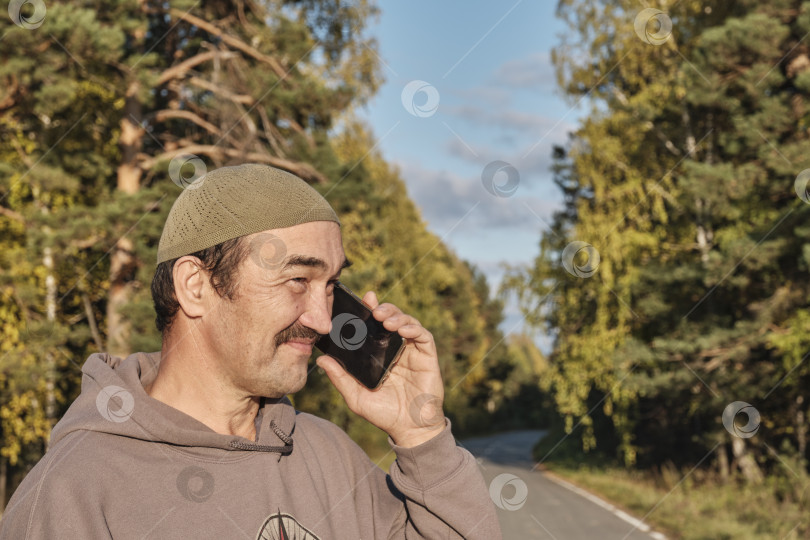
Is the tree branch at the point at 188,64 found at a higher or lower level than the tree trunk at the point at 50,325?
higher

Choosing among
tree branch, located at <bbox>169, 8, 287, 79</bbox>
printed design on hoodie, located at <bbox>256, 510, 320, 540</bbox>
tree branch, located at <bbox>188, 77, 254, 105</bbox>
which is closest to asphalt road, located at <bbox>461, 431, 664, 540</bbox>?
printed design on hoodie, located at <bbox>256, 510, 320, 540</bbox>

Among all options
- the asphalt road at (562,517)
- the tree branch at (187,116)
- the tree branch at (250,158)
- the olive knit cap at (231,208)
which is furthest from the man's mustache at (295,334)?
the tree branch at (187,116)

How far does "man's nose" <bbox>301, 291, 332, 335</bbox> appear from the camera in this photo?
1.91 m

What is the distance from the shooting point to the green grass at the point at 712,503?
1054 centimetres

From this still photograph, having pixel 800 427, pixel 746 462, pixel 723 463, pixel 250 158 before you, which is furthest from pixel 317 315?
pixel 723 463

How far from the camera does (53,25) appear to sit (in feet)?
29.3

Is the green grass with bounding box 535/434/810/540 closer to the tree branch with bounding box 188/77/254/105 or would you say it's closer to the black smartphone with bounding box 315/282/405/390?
the black smartphone with bounding box 315/282/405/390

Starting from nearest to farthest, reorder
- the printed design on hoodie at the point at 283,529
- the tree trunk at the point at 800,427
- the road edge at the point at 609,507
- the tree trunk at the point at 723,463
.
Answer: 1. the printed design on hoodie at the point at 283,529
2. the road edge at the point at 609,507
3. the tree trunk at the point at 800,427
4. the tree trunk at the point at 723,463

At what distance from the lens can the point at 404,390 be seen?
84.0 inches

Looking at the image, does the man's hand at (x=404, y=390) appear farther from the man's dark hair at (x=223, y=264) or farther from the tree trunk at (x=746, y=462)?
the tree trunk at (x=746, y=462)

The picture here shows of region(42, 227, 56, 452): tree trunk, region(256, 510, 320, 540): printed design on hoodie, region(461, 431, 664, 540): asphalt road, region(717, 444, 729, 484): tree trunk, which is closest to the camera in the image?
region(256, 510, 320, 540): printed design on hoodie

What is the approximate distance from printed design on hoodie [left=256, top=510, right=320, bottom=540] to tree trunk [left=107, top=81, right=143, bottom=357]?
380 inches

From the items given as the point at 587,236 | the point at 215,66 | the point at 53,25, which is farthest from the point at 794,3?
the point at 53,25

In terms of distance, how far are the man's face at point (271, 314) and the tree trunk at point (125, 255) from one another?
9626 millimetres
